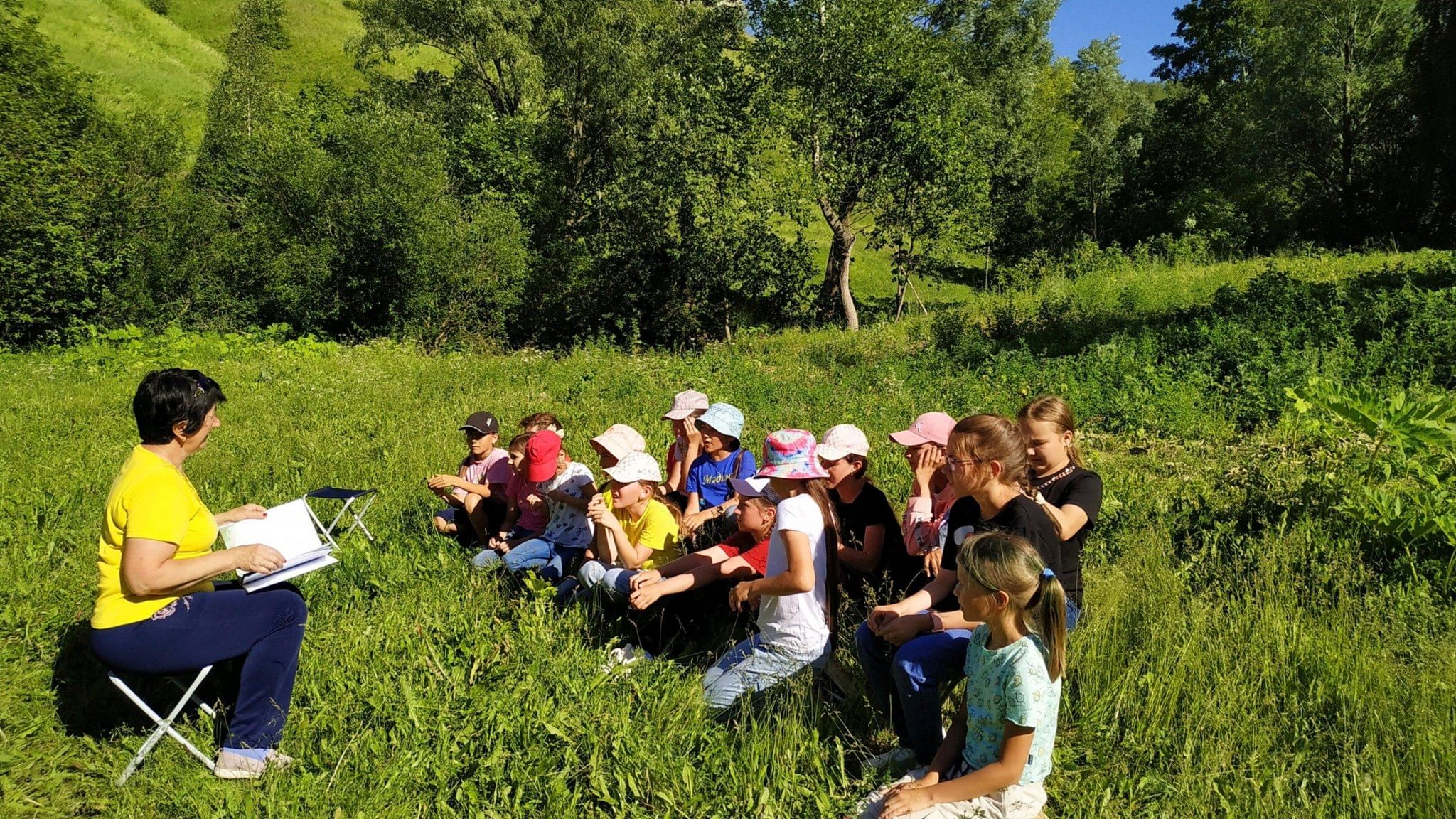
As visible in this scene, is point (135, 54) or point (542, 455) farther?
point (135, 54)

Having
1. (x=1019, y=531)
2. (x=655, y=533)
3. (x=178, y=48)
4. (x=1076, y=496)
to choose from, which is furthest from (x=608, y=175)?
(x=178, y=48)

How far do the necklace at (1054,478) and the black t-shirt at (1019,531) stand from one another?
412 millimetres

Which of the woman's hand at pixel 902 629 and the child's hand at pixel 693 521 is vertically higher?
the woman's hand at pixel 902 629

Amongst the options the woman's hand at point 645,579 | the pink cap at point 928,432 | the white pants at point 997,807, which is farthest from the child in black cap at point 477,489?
the white pants at point 997,807

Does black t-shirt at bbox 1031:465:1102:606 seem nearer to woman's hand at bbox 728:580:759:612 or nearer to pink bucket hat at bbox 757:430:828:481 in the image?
pink bucket hat at bbox 757:430:828:481

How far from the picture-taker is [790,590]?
3.70 m

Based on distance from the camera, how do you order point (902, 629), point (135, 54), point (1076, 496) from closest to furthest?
point (902, 629)
point (1076, 496)
point (135, 54)

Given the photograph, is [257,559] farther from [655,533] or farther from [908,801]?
[908,801]

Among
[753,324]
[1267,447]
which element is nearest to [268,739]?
[1267,447]

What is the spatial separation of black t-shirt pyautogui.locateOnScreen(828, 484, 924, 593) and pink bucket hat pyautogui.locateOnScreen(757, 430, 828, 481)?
2.02ft

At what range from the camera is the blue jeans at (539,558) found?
5.19 meters

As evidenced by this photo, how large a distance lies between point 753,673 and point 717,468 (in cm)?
227

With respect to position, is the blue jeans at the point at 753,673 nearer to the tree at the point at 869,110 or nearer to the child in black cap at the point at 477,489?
the child in black cap at the point at 477,489

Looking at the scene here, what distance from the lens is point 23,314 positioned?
1814 cm
